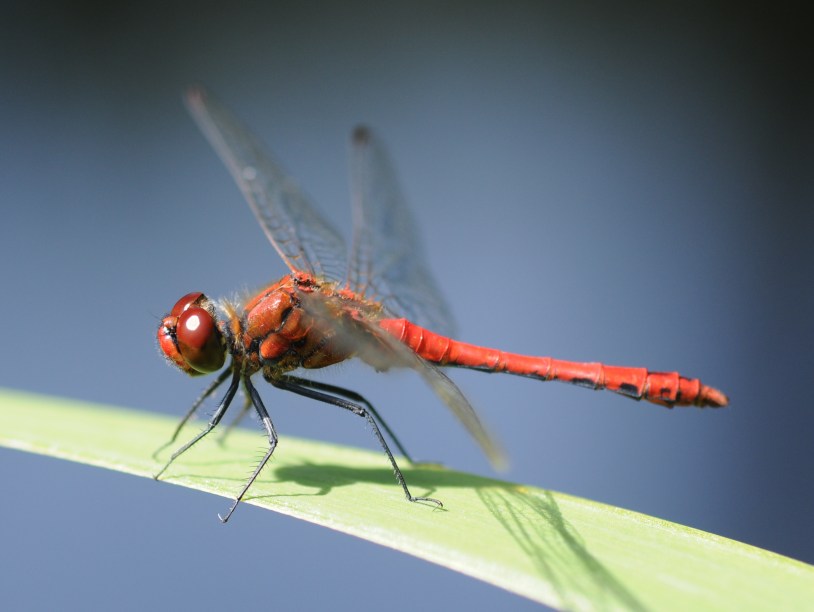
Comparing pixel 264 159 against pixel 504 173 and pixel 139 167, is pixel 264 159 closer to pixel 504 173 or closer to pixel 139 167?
pixel 504 173

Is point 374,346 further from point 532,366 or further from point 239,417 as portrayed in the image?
point 239,417

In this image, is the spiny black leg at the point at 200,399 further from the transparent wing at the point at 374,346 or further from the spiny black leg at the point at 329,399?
the transparent wing at the point at 374,346

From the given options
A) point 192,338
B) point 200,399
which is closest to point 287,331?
point 192,338

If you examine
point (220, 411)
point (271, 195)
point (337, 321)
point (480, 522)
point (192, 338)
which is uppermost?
point (271, 195)

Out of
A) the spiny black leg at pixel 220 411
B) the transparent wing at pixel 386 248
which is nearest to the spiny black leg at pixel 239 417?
the spiny black leg at pixel 220 411

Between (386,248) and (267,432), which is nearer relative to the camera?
(267,432)

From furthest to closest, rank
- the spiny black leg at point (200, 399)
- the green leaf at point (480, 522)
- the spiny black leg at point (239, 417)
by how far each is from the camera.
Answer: the spiny black leg at point (239, 417) < the spiny black leg at point (200, 399) < the green leaf at point (480, 522)

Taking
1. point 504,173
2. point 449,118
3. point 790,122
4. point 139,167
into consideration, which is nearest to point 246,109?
point 139,167
